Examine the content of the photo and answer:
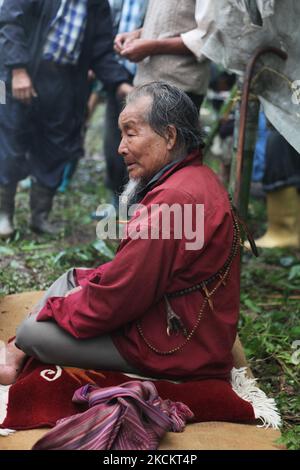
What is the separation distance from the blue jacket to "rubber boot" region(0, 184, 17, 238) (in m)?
0.80

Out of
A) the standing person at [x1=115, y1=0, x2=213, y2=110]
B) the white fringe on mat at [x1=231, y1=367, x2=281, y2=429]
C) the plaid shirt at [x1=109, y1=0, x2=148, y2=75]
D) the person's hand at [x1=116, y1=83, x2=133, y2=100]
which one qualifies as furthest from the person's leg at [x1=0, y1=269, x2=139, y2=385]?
the plaid shirt at [x1=109, y1=0, x2=148, y2=75]

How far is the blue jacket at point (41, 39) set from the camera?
512 cm

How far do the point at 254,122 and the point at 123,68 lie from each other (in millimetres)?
1720

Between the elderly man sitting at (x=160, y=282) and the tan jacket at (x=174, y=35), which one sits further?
the tan jacket at (x=174, y=35)

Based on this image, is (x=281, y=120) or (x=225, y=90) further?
(x=225, y=90)

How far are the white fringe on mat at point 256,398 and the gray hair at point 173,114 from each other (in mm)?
1042

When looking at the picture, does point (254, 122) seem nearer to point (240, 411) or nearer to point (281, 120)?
point (281, 120)

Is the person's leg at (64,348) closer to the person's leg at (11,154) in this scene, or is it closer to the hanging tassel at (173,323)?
the hanging tassel at (173,323)

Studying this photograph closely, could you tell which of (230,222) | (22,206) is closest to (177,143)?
(230,222)

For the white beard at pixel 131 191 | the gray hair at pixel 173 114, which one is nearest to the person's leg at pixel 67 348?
the white beard at pixel 131 191

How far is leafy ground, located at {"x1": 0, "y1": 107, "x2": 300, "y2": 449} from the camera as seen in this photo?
155 inches

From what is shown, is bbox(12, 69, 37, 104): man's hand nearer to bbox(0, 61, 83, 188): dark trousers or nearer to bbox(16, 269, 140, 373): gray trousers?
bbox(0, 61, 83, 188): dark trousers

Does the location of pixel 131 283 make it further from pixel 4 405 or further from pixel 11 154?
pixel 11 154
